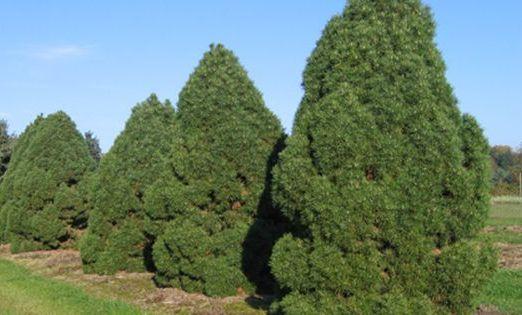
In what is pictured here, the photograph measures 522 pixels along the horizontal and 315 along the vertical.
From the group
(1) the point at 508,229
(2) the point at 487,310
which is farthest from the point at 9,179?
(1) the point at 508,229

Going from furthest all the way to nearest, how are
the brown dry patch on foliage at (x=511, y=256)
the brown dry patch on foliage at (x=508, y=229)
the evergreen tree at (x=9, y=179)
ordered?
the brown dry patch on foliage at (x=508, y=229), the evergreen tree at (x=9, y=179), the brown dry patch on foliage at (x=511, y=256)

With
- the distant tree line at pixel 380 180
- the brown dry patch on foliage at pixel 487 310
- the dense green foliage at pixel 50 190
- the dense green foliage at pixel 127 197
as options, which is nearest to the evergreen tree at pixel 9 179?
the dense green foliage at pixel 50 190

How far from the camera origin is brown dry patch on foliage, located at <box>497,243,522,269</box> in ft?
47.8

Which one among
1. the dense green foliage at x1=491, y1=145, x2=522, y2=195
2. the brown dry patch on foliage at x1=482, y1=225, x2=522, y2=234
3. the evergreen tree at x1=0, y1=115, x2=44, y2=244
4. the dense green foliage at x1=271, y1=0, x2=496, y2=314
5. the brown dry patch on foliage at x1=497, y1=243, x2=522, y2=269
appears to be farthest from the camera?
the dense green foliage at x1=491, y1=145, x2=522, y2=195

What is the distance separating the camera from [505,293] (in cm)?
1059

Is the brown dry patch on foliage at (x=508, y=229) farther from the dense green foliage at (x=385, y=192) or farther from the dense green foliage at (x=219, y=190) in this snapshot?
the dense green foliage at (x=385, y=192)

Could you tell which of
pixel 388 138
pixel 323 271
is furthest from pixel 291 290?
pixel 388 138

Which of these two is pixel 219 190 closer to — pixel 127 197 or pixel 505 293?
pixel 127 197

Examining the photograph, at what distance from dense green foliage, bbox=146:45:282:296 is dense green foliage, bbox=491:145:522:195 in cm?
4782

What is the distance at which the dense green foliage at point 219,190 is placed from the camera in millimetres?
10633

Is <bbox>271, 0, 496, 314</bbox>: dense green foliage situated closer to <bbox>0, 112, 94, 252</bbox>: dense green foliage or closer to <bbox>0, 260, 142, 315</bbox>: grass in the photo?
<bbox>0, 260, 142, 315</bbox>: grass

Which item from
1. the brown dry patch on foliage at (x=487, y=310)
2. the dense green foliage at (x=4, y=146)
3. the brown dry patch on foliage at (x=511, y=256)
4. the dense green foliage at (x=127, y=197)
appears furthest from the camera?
the dense green foliage at (x=4, y=146)

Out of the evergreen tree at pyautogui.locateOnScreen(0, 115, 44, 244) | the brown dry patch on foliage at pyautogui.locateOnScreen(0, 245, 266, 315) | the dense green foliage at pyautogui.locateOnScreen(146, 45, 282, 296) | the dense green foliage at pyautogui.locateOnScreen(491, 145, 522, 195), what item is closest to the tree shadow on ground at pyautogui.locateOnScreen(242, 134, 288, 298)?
the dense green foliage at pyautogui.locateOnScreen(146, 45, 282, 296)

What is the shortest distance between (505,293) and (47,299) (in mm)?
7390
